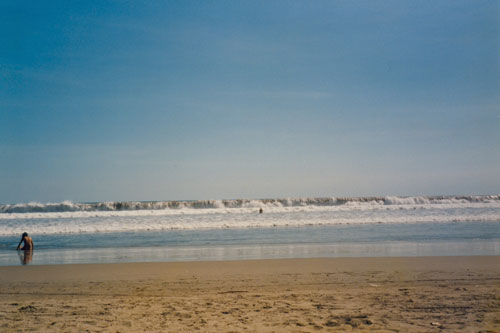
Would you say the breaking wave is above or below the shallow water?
above

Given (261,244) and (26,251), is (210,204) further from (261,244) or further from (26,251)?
(26,251)

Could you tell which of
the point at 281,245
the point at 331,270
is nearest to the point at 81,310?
the point at 331,270

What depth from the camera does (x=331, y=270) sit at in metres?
10.2

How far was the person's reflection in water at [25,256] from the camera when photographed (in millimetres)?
13109

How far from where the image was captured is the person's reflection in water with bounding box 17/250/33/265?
1311cm

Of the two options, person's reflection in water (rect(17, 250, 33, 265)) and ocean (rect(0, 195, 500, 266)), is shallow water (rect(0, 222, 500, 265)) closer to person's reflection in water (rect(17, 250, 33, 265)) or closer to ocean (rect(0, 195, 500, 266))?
ocean (rect(0, 195, 500, 266))

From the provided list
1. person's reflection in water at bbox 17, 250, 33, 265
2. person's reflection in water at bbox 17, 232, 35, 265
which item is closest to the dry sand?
person's reflection in water at bbox 17, 250, 33, 265

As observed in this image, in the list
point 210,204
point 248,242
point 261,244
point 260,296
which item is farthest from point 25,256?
point 210,204

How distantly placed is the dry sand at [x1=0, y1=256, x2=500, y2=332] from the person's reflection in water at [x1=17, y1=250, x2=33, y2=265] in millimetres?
1471

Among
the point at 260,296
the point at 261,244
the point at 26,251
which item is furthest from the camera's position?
the point at 261,244

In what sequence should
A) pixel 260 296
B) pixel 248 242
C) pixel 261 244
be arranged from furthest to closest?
1. pixel 248 242
2. pixel 261 244
3. pixel 260 296

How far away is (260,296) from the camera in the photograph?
298 inches

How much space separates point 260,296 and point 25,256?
426 inches

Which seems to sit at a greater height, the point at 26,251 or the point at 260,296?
the point at 260,296
